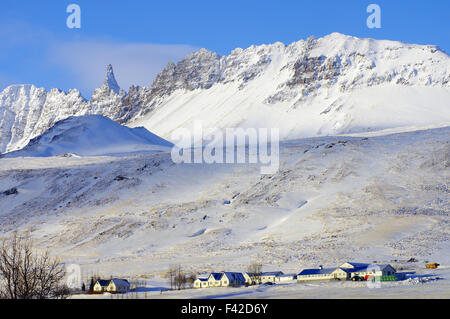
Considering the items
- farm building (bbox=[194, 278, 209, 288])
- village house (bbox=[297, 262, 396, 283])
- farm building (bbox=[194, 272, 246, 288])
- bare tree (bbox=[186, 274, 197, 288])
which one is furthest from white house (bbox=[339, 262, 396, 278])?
bare tree (bbox=[186, 274, 197, 288])

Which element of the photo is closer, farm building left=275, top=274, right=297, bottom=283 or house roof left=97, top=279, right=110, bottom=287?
house roof left=97, top=279, right=110, bottom=287

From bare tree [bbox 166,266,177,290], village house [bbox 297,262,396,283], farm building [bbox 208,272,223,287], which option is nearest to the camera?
farm building [bbox 208,272,223,287]

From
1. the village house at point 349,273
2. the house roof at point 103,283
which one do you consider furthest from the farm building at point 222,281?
the house roof at point 103,283

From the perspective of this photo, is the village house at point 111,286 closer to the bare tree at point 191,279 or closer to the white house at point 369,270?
the bare tree at point 191,279

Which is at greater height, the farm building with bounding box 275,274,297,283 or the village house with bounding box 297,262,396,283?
the village house with bounding box 297,262,396,283

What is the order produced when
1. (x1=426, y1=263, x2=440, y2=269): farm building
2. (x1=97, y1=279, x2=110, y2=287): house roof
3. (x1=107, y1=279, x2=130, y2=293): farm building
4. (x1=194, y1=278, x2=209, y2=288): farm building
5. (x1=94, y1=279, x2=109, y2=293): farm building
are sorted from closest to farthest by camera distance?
(x1=107, y1=279, x2=130, y2=293): farm building < (x1=94, y1=279, x2=109, y2=293): farm building < (x1=97, y1=279, x2=110, y2=287): house roof < (x1=194, y1=278, x2=209, y2=288): farm building < (x1=426, y1=263, x2=440, y2=269): farm building

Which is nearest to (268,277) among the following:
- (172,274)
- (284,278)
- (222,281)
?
(284,278)

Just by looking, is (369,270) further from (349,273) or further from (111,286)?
(111,286)

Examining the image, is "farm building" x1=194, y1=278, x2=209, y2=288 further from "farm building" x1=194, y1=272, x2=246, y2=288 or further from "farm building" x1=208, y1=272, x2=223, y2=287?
"farm building" x1=208, y1=272, x2=223, y2=287
